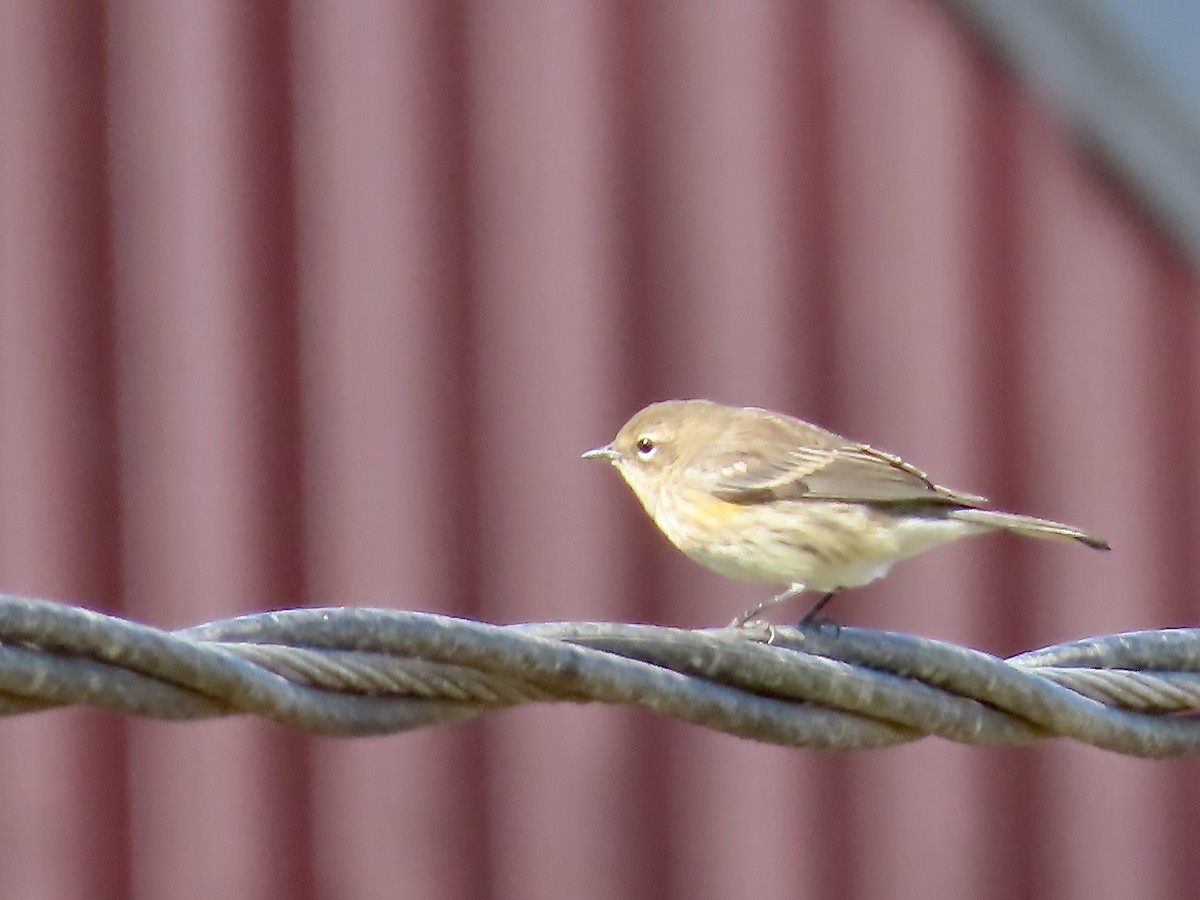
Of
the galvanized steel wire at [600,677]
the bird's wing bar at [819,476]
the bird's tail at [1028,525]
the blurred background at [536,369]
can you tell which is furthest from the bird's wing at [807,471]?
the galvanized steel wire at [600,677]

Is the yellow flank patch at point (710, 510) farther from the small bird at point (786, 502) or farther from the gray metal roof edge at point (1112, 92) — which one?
the gray metal roof edge at point (1112, 92)

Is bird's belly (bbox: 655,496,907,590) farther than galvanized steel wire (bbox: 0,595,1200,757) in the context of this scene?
Yes

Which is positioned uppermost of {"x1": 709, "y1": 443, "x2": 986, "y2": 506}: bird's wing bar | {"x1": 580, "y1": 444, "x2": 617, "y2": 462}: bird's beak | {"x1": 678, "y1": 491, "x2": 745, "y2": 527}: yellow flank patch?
{"x1": 580, "y1": 444, "x2": 617, "y2": 462}: bird's beak

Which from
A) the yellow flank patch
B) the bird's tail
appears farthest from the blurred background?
the bird's tail

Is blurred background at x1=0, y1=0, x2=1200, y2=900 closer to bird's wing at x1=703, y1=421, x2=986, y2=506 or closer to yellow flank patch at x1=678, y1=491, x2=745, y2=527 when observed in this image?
bird's wing at x1=703, y1=421, x2=986, y2=506

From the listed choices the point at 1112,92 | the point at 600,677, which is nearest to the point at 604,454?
the point at 1112,92

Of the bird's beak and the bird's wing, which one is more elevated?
the bird's beak

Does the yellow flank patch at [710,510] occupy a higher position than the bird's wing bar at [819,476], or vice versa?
the bird's wing bar at [819,476]
